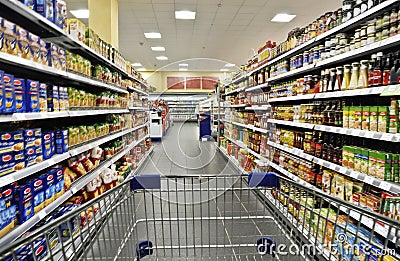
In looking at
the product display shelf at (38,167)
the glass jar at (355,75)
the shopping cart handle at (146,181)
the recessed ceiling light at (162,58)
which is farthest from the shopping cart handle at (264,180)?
the recessed ceiling light at (162,58)

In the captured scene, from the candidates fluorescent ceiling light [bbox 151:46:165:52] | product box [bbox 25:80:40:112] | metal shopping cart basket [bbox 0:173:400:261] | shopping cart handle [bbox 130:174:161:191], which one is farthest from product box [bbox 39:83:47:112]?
fluorescent ceiling light [bbox 151:46:165:52]

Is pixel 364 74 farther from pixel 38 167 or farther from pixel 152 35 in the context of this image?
pixel 152 35

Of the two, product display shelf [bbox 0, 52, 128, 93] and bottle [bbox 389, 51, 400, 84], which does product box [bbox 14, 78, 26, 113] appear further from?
bottle [bbox 389, 51, 400, 84]

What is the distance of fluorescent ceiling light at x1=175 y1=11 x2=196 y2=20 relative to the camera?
7.84 m

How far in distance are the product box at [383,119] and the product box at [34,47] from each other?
2.51 meters

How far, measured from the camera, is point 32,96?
1985 millimetres

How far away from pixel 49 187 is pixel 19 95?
770mm

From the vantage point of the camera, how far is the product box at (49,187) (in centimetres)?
215

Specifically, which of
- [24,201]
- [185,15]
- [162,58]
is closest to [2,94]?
[24,201]

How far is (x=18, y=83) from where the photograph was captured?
1852 millimetres

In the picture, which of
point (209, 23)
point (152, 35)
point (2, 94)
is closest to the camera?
point (2, 94)

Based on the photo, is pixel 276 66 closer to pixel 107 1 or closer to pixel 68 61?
pixel 68 61

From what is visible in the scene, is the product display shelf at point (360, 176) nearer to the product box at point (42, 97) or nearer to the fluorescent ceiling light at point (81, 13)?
the product box at point (42, 97)

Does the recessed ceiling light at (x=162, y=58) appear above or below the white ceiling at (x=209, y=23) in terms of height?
above
